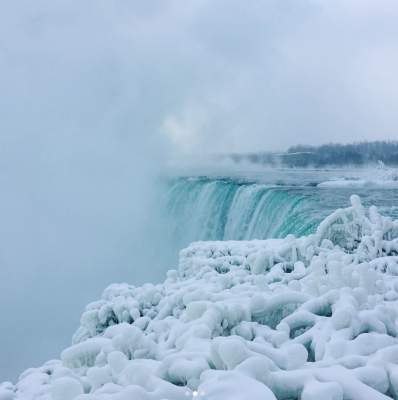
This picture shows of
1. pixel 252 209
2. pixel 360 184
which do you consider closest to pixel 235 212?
pixel 252 209

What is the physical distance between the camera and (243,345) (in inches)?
95.2

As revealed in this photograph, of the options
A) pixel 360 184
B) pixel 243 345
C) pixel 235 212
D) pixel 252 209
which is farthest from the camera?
pixel 360 184

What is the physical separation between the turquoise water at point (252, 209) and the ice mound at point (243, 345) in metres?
6.86

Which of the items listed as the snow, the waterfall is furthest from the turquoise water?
the snow

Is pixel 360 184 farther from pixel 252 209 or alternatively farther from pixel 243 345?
pixel 243 345

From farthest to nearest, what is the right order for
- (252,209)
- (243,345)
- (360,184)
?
(360,184)
(252,209)
(243,345)

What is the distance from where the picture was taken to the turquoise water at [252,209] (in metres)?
13.6

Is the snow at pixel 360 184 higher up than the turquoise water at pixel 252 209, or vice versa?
the snow at pixel 360 184

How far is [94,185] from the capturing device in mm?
36250

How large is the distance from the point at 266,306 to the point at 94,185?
33775 mm

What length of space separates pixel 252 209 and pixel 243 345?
13.8 meters

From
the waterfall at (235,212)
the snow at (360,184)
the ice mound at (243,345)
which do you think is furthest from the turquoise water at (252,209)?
the ice mound at (243,345)

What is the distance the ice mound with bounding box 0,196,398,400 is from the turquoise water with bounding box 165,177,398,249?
6857mm

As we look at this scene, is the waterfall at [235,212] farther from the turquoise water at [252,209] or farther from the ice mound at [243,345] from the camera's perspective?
the ice mound at [243,345]
